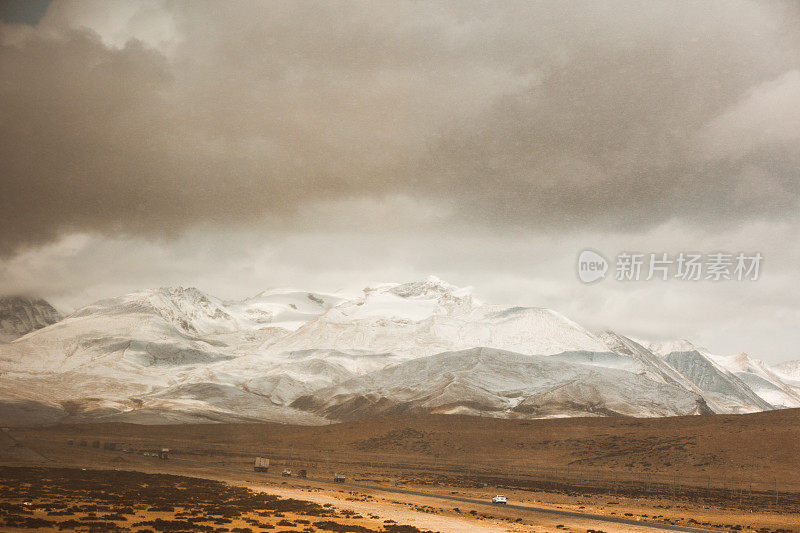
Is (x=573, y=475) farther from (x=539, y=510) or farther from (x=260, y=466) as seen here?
(x=539, y=510)

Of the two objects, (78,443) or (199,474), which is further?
(78,443)

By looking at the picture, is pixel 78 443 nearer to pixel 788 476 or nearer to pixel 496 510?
pixel 496 510

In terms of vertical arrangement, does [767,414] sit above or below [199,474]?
above

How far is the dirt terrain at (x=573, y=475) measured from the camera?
8088cm

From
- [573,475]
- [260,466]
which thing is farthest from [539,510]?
[573,475]

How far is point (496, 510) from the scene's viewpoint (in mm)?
83312

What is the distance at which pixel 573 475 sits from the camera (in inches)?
5955

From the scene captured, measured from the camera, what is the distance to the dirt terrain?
8088 cm

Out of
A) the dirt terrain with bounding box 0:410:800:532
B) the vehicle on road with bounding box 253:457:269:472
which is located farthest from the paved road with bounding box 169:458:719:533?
the vehicle on road with bounding box 253:457:269:472

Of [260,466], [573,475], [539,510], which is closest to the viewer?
[539,510]

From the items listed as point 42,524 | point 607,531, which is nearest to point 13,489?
point 42,524

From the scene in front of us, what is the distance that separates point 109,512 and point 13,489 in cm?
1701

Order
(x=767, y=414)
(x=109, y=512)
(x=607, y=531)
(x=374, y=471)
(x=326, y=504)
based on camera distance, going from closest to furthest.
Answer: (x=109, y=512), (x=607, y=531), (x=326, y=504), (x=374, y=471), (x=767, y=414)

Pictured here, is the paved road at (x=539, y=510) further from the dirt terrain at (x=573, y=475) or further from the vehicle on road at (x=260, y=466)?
the vehicle on road at (x=260, y=466)
